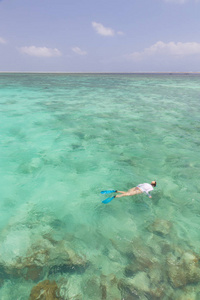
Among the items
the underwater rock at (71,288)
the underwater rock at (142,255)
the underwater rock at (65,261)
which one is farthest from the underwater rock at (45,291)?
the underwater rock at (142,255)

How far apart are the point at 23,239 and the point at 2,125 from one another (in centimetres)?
1483

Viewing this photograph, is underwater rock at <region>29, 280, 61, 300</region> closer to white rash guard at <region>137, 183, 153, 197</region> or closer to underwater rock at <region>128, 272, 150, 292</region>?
underwater rock at <region>128, 272, 150, 292</region>

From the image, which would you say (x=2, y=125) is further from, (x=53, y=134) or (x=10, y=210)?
Answer: (x=10, y=210)

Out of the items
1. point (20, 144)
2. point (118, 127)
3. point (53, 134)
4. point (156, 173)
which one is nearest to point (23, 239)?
point (156, 173)

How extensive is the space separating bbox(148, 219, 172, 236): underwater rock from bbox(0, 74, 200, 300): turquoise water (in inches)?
1.5

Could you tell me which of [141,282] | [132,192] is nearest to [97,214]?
[132,192]

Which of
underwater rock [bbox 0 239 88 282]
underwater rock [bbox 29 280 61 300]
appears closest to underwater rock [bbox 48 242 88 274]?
underwater rock [bbox 0 239 88 282]

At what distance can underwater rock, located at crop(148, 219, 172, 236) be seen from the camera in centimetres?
693

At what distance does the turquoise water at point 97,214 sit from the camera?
209 inches

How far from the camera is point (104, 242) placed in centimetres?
659

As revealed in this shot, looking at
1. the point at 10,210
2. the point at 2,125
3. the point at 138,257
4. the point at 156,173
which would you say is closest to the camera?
the point at 138,257

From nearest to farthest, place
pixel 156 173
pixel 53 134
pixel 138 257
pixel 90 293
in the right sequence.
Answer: pixel 90 293
pixel 138 257
pixel 156 173
pixel 53 134

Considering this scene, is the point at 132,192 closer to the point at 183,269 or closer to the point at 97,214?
the point at 97,214

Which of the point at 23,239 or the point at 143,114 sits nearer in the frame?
the point at 23,239
